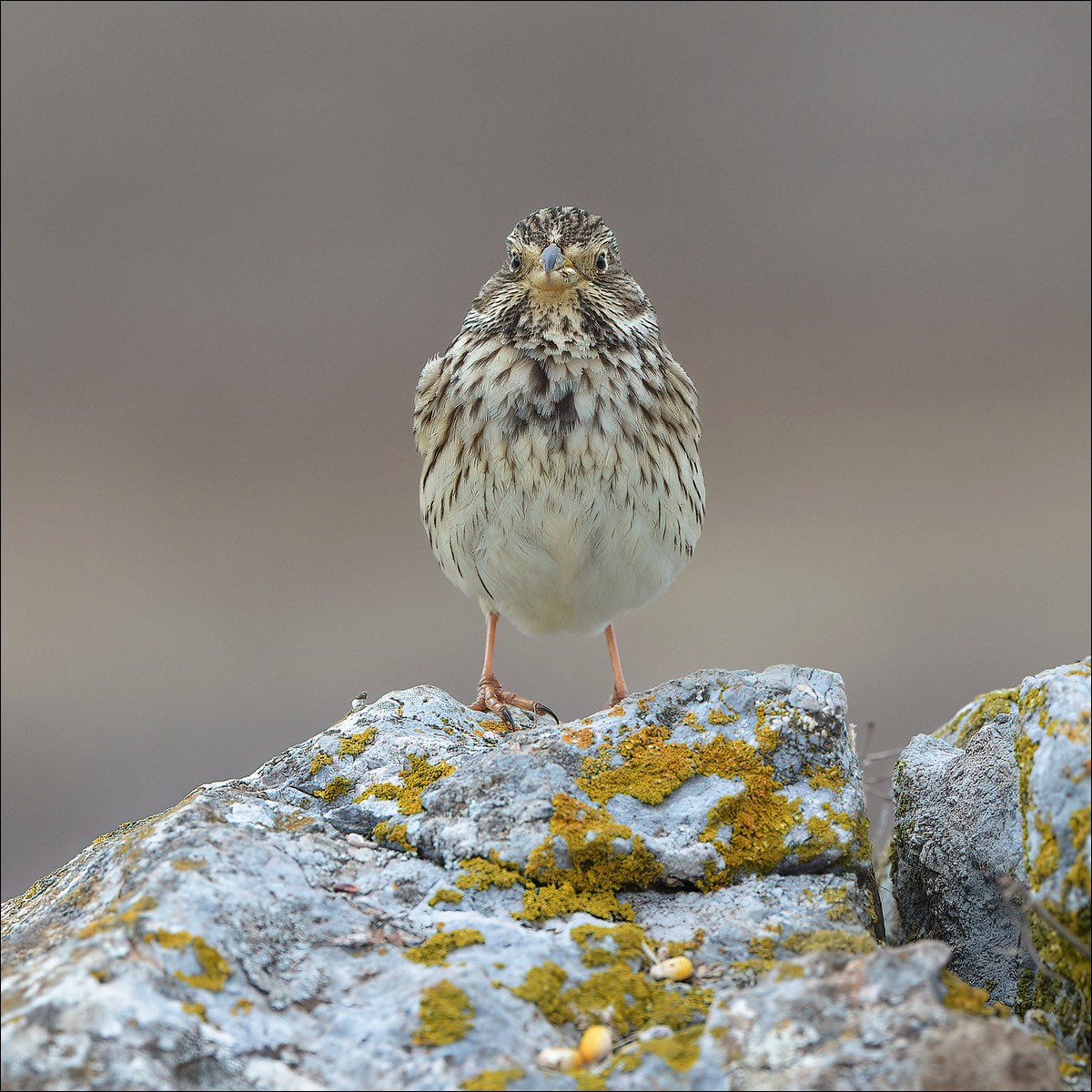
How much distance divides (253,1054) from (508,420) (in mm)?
3338

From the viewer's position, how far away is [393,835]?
3.46 metres

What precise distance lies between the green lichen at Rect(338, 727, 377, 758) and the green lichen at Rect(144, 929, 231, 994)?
1410mm

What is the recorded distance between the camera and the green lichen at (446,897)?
3.10 m

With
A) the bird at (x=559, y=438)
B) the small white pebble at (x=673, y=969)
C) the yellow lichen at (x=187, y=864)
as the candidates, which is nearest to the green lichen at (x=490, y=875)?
the small white pebble at (x=673, y=969)

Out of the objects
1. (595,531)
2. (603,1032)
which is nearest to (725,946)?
(603,1032)

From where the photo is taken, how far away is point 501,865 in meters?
3.24

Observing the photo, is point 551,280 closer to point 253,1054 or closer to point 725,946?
point 725,946

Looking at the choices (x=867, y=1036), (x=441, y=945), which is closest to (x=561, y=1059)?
(x=441, y=945)

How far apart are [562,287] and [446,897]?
3162 millimetres

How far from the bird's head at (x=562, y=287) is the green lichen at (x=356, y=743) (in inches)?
83.7

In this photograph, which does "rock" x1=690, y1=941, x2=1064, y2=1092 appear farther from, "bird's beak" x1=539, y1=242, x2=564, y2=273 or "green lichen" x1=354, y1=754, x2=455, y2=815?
"bird's beak" x1=539, y1=242, x2=564, y2=273

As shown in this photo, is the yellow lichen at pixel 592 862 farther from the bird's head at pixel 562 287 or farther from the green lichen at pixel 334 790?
the bird's head at pixel 562 287

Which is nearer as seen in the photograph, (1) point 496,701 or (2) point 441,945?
(2) point 441,945

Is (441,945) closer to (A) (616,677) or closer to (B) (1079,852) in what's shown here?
(B) (1079,852)
